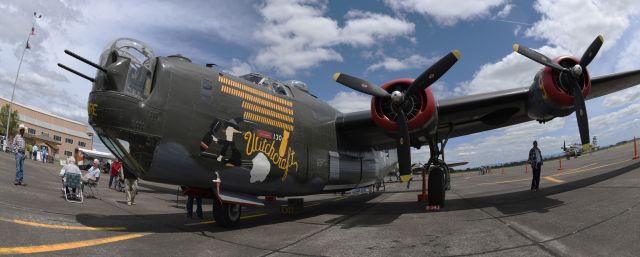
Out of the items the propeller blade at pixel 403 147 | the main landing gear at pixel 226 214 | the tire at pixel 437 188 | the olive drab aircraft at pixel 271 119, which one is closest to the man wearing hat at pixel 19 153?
the olive drab aircraft at pixel 271 119

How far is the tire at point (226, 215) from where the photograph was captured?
26.3ft

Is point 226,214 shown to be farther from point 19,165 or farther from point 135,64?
point 19,165

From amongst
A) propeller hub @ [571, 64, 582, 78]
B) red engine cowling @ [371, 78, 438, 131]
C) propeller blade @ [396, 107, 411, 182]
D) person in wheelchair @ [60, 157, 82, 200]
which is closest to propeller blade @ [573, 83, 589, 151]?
propeller hub @ [571, 64, 582, 78]

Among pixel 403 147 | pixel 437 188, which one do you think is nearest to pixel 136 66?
pixel 403 147

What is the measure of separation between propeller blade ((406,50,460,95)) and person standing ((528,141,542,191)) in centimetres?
543

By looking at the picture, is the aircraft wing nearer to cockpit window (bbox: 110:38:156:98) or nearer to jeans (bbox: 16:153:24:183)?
cockpit window (bbox: 110:38:156:98)

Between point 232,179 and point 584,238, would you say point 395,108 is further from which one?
point 584,238

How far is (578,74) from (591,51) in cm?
98

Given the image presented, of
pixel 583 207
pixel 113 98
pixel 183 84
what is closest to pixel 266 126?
pixel 183 84

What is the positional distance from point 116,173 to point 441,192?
50.5 ft

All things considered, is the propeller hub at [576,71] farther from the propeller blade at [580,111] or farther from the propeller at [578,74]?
the propeller blade at [580,111]

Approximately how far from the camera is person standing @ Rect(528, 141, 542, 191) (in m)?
12.4

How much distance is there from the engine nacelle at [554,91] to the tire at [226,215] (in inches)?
332

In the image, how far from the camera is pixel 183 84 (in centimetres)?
741
